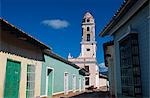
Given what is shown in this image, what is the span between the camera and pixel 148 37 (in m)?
5.96

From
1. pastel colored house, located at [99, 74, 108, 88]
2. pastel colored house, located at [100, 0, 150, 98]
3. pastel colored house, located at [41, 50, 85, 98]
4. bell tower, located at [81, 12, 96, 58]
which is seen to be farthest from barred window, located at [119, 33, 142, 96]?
bell tower, located at [81, 12, 96, 58]

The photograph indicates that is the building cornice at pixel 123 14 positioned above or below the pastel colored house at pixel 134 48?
above

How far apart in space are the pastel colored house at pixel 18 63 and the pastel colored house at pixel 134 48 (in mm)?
3532

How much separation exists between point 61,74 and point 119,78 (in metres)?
12.0

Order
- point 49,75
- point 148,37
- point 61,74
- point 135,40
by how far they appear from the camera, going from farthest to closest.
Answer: point 61,74 → point 49,75 → point 135,40 → point 148,37

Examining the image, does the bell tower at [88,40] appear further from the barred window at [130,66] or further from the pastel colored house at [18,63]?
the barred window at [130,66]

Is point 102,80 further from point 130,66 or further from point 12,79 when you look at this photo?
point 130,66

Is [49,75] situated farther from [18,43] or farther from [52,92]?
[18,43]

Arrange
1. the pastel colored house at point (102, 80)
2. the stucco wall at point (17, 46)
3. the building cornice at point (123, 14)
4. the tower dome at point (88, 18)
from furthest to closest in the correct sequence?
the tower dome at point (88, 18) → the pastel colored house at point (102, 80) → the stucco wall at point (17, 46) → the building cornice at point (123, 14)

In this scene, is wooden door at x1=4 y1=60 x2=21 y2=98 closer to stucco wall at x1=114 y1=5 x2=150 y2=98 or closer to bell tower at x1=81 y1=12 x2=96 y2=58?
stucco wall at x1=114 y1=5 x2=150 y2=98

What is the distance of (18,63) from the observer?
34.9ft

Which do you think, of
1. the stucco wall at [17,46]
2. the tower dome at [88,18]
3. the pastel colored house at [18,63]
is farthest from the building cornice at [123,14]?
the tower dome at [88,18]

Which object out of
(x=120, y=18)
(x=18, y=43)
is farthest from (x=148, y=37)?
(x=18, y=43)

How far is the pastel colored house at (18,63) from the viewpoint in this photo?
30.0 ft
